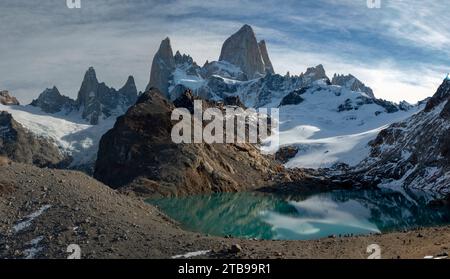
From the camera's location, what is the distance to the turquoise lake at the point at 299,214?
6481 cm

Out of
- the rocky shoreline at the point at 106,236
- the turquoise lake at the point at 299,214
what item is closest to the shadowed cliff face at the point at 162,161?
the turquoise lake at the point at 299,214

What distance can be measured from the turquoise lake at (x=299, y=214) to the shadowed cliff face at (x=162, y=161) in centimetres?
724

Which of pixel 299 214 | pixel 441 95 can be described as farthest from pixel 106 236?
pixel 441 95

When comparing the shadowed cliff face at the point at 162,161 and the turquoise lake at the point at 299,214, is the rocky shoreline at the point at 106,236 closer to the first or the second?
the turquoise lake at the point at 299,214

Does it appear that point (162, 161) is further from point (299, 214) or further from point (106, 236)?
point (106, 236)

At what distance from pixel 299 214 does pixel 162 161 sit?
4349 centimetres

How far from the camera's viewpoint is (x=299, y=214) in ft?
279

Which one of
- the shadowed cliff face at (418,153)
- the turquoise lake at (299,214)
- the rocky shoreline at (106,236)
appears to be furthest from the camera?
the shadowed cliff face at (418,153)

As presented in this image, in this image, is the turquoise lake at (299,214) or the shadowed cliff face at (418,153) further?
the shadowed cliff face at (418,153)

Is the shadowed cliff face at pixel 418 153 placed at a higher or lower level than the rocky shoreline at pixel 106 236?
lower
